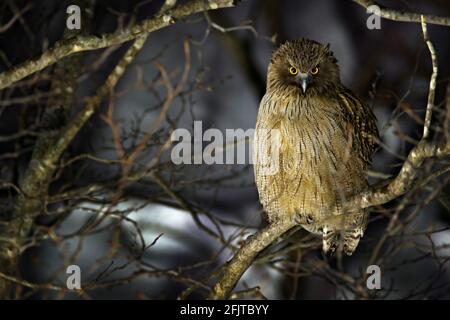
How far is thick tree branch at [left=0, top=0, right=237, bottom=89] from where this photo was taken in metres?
4.06

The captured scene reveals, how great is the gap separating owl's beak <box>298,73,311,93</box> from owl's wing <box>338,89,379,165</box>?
28 centimetres

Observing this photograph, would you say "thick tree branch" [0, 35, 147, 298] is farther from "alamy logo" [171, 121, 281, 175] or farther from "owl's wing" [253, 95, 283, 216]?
"owl's wing" [253, 95, 283, 216]

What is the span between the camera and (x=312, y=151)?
4398 millimetres

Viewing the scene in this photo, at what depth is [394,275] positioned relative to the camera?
24.2 ft

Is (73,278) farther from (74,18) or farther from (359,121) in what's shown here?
(359,121)

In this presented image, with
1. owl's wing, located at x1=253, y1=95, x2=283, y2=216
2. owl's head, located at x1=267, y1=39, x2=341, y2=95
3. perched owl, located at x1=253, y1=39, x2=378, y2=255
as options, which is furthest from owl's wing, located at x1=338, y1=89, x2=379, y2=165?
owl's wing, located at x1=253, y1=95, x2=283, y2=216

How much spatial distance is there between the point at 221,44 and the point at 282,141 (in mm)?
3318

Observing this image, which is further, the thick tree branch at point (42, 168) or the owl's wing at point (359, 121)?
the thick tree branch at point (42, 168)

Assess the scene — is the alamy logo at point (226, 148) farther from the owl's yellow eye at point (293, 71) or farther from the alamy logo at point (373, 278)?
the alamy logo at point (373, 278)

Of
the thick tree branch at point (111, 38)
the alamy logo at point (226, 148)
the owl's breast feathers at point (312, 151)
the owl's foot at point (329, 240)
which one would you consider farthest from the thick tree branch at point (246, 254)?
the thick tree branch at point (111, 38)

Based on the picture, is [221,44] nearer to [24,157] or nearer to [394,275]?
[24,157]

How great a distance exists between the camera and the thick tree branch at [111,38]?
160 inches

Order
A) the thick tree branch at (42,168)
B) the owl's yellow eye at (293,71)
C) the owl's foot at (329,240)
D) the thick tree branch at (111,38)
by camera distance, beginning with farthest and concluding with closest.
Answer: the thick tree branch at (42,168)
the owl's foot at (329,240)
the owl's yellow eye at (293,71)
the thick tree branch at (111,38)
